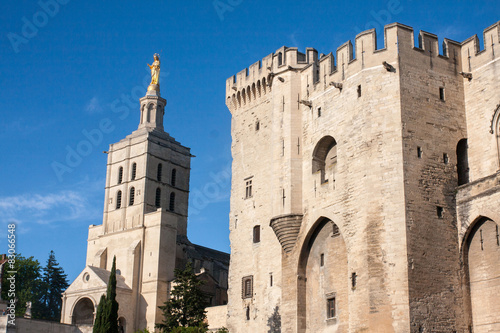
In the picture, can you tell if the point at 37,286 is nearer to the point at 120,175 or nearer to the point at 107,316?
the point at 120,175

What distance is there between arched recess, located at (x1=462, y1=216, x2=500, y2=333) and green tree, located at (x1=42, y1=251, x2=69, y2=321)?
64648 mm

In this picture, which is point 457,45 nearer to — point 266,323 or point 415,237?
point 415,237

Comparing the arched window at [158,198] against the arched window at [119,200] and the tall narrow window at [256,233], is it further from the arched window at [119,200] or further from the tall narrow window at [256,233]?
the tall narrow window at [256,233]

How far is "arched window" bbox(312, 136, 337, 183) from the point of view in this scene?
106 ft

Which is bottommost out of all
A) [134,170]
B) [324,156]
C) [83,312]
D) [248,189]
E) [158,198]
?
[83,312]

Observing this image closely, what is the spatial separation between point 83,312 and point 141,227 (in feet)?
28.0

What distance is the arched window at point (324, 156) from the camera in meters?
32.2

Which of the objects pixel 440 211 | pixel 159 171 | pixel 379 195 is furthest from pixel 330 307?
pixel 159 171

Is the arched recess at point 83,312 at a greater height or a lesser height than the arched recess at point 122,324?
greater

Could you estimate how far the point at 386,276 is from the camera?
2664 cm

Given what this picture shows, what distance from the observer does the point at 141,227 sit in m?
59.3

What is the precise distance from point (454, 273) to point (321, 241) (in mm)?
6795

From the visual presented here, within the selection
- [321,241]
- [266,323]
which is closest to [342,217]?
[321,241]

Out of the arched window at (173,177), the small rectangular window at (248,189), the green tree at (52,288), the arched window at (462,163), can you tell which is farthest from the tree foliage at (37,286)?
the arched window at (462,163)
